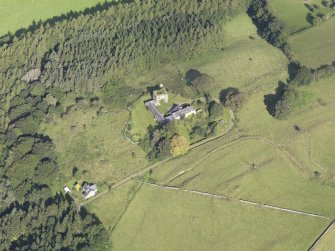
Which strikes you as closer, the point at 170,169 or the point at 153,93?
the point at 170,169

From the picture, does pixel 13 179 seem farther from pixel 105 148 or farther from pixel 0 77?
pixel 0 77

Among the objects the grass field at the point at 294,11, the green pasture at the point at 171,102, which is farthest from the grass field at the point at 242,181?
the grass field at the point at 294,11

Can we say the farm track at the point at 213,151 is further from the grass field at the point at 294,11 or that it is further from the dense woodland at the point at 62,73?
the grass field at the point at 294,11

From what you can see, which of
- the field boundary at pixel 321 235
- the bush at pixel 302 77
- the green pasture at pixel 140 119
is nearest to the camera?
the field boundary at pixel 321 235

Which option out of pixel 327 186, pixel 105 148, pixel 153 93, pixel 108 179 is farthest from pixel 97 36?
pixel 327 186

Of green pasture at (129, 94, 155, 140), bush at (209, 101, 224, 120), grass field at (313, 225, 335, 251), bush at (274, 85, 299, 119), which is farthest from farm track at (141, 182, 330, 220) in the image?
bush at (274, 85, 299, 119)

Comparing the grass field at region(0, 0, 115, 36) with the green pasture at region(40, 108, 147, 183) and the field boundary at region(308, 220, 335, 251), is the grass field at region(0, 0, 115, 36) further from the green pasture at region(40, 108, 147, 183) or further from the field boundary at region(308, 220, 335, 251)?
the field boundary at region(308, 220, 335, 251)
